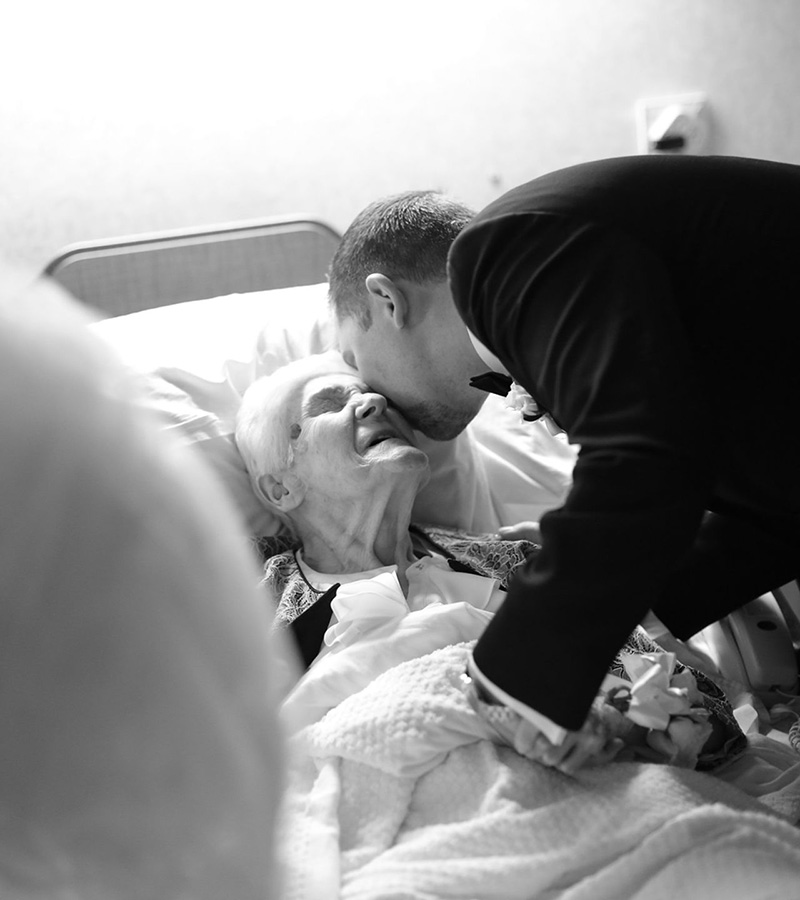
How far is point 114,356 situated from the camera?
60cm

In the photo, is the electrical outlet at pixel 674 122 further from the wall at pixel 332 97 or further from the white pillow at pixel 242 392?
the white pillow at pixel 242 392

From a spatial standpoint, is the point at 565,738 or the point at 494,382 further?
the point at 494,382

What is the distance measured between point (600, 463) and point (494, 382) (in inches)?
19.7

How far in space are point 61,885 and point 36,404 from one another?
28 centimetres

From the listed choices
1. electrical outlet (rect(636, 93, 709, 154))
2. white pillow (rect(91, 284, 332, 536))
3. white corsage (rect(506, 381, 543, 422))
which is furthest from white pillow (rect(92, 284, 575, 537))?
electrical outlet (rect(636, 93, 709, 154))

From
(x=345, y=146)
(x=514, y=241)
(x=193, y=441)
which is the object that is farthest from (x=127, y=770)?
(x=345, y=146)

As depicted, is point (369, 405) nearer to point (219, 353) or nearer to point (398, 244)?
point (398, 244)

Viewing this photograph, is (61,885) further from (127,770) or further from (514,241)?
(514,241)

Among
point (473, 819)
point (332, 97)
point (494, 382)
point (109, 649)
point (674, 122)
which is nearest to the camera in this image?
point (109, 649)

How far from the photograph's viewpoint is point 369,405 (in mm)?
1806

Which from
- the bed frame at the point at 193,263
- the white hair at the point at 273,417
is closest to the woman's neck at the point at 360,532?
the white hair at the point at 273,417

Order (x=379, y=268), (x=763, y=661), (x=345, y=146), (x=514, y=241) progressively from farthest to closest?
(x=345, y=146), (x=379, y=268), (x=763, y=661), (x=514, y=241)

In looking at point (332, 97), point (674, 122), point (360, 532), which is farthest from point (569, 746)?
point (674, 122)

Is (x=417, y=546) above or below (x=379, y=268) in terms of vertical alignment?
below
